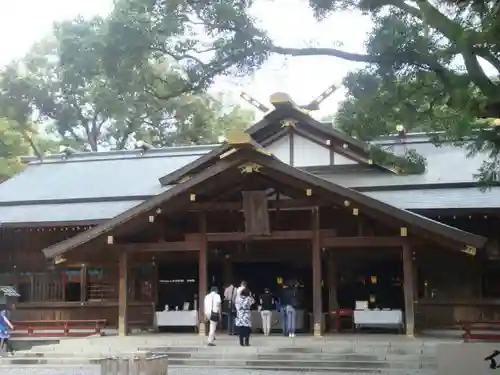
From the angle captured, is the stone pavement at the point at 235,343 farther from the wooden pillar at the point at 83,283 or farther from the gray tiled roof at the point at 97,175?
the gray tiled roof at the point at 97,175

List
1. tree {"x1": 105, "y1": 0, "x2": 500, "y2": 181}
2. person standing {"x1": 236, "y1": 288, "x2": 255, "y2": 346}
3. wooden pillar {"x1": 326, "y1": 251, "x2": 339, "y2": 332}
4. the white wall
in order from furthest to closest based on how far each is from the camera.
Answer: the white wall < wooden pillar {"x1": 326, "y1": 251, "x2": 339, "y2": 332} < person standing {"x1": 236, "y1": 288, "x2": 255, "y2": 346} < tree {"x1": 105, "y1": 0, "x2": 500, "y2": 181}

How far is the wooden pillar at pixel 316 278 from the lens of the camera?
1586 cm

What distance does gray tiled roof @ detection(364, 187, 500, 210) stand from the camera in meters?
17.1

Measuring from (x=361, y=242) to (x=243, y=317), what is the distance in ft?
11.3

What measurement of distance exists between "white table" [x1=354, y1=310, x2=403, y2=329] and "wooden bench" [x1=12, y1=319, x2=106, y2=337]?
282 inches

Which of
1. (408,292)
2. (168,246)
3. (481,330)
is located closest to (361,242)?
(408,292)

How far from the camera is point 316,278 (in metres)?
16.1

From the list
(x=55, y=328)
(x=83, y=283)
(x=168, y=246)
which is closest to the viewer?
(x=168, y=246)

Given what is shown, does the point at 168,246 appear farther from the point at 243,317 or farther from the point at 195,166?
the point at 195,166

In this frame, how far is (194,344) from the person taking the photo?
15.2 metres

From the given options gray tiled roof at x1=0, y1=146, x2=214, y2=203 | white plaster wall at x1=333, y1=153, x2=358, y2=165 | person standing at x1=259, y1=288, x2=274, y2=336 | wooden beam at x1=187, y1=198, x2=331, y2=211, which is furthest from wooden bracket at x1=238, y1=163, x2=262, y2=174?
gray tiled roof at x1=0, y1=146, x2=214, y2=203

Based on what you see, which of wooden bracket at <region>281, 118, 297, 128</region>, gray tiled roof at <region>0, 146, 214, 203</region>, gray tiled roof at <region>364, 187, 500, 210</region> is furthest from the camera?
gray tiled roof at <region>0, 146, 214, 203</region>

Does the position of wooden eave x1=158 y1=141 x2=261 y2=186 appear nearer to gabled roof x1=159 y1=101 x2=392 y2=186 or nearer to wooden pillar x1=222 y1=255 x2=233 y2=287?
gabled roof x1=159 y1=101 x2=392 y2=186

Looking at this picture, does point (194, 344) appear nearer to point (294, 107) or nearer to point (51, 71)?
point (294, 107)
